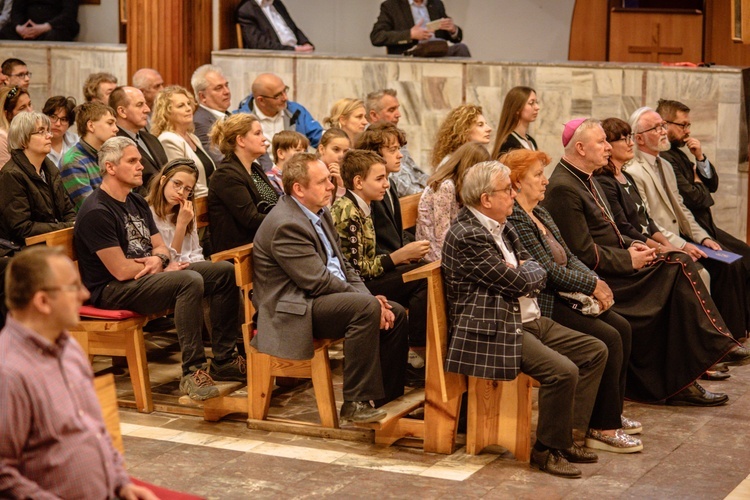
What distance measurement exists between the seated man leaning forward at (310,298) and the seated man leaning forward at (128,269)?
0.41m

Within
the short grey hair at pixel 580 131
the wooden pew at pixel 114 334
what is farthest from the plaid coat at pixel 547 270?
the wooden pew at pixel 114 334

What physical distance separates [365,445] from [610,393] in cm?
106

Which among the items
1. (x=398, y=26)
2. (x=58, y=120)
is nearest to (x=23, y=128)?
(x=58, y=120)

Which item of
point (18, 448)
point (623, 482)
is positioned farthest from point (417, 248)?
point (18, 448)

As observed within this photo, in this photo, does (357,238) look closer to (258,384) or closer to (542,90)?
(258,384)

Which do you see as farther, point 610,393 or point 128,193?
point 128,193

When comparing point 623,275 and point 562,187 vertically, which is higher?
point 562,187

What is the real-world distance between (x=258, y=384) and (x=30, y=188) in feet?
5.17

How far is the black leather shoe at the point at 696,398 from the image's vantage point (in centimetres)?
560

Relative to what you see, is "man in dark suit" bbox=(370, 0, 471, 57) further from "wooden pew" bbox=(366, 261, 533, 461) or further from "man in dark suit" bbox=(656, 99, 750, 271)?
"wooden pew" bbox=(366, 261, 533, 461)

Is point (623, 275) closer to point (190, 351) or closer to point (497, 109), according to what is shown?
point (190, 351)

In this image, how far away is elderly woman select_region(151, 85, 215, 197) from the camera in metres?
6.50

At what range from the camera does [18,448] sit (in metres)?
2.73

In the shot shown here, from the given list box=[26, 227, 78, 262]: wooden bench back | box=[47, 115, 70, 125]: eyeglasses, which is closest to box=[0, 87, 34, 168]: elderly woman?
box=[47, 115, 70, 125]: eyeglasses
